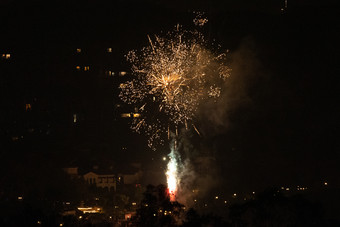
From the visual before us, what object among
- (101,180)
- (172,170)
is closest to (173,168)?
(172,170)

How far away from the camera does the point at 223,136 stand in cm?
1881

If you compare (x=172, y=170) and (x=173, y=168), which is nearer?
(x=172, y=170)

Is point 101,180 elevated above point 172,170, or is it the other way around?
point 172,170

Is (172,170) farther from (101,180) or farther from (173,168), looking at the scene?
(101,180)

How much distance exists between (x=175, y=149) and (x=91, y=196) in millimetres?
4042

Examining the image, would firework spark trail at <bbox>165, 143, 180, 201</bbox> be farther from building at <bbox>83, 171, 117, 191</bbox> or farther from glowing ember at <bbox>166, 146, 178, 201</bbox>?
building at <bbox>83, 171, 117, 191</bbox>

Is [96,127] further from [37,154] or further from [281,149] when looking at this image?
[281,149]

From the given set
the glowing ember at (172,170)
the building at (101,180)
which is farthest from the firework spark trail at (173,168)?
the building at (101,180)

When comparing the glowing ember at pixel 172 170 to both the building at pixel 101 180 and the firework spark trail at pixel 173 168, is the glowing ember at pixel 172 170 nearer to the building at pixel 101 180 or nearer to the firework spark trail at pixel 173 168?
the firework spark trail at pixel 173 168

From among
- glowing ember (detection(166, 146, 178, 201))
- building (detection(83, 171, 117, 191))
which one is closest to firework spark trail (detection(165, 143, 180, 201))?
glowing ember (detection(166, 146, 178, 201))

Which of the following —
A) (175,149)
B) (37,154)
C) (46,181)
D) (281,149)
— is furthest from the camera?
(281,149)

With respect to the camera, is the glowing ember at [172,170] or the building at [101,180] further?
the building at [101,180]

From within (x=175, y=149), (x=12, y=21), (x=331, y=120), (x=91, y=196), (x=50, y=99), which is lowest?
(x=91, y=196)

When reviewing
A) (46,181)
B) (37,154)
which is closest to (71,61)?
→ (37,154)
